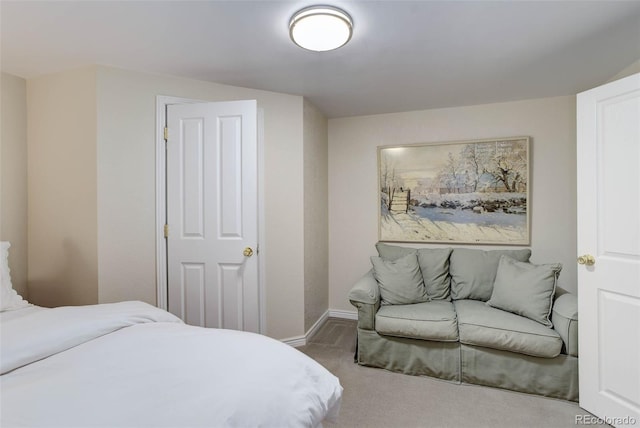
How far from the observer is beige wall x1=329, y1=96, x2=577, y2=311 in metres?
2.99

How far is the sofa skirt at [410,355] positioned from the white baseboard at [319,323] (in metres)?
0.60

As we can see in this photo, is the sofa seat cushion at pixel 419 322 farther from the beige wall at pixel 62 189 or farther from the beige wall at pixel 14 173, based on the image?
the beige wall at pixel 14 173

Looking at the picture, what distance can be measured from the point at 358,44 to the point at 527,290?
7.17 feet

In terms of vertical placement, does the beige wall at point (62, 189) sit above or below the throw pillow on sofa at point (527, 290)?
above

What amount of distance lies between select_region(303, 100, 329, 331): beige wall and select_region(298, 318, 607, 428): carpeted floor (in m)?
0.85

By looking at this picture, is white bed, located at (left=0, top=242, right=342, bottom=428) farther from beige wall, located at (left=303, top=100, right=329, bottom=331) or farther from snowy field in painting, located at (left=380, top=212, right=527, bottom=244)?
snowy field in painting, located at (left=380, top=212, right=527, bottom=244)

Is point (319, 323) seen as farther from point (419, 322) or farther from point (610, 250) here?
point (610, 250)

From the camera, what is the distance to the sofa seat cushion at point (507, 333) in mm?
2088

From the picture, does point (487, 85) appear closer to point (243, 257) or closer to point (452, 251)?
point (452, 251)

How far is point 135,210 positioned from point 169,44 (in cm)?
124

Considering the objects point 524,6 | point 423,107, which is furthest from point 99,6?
point 423,107

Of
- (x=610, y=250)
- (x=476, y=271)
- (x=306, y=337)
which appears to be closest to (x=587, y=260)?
(x=610, y=250)

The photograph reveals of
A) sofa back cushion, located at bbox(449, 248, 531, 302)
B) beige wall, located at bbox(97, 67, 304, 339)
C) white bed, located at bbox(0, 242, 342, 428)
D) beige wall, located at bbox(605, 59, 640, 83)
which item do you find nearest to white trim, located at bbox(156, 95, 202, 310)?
beige wall, located at bbox(97, 67, 304, 339)

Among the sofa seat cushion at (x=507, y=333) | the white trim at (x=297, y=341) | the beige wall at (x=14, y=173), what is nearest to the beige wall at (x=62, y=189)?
the beige wall at (x=14, y=173)
